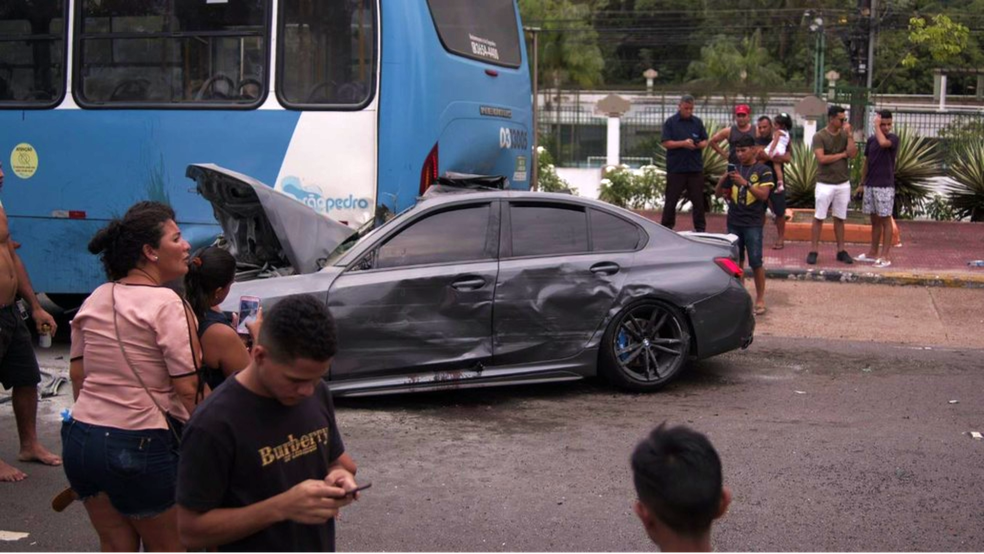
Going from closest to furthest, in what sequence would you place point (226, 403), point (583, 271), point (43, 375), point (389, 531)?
point (226, 403) < point (389, 531) < point (583, 271) < point (43, 375)

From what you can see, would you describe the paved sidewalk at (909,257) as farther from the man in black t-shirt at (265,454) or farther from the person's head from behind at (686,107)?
the man in black t-shirt at (265,454)

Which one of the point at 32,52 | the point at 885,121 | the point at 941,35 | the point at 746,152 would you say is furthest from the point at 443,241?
the point at 941,35

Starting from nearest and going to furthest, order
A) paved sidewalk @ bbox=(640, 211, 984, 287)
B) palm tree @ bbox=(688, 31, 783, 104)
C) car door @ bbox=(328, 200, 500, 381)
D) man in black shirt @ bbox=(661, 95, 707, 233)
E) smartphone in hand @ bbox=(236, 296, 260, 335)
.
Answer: smartphone in hand @ bbox=(236, 296, 260, 335)
car door @ bbox=(328, 200, 500, 381)
paved sidewalk @ bbox=(640, 211, 984, 287)
man in black shirt @ bbox=(661, 95, 707, 233)
palm tree @ bbox=(688, 31, 783, 104)

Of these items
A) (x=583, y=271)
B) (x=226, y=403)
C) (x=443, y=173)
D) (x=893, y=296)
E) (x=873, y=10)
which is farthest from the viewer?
(x=873, y=10)

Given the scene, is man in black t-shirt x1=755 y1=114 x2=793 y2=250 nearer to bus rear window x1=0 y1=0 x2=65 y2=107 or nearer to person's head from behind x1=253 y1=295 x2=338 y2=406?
bus rear window x1=0 y1=0 x2=65 y2=107

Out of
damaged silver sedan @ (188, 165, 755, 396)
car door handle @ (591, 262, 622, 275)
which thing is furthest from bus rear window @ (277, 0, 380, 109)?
car door handle @ (591, 262, 622, 275)

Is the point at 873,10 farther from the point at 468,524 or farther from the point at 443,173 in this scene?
the point at 468,524

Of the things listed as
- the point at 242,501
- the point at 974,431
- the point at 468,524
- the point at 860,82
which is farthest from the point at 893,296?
the point at 860,82

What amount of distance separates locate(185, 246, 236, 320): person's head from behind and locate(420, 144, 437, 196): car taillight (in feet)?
16.0

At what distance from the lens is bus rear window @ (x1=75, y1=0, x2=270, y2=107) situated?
9.46m

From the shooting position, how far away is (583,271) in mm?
8109

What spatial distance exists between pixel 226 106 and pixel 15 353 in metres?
3.72

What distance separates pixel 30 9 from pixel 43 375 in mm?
3398

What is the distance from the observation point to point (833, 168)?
13672 mm
